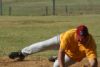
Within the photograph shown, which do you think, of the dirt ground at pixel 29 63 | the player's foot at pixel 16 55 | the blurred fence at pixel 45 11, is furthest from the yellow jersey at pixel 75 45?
the blurred fence at pixel 45 11

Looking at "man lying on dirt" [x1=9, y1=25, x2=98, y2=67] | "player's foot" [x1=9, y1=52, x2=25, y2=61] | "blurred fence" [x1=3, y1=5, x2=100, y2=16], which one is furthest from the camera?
"blurred fence" [x1=3, y1=5, x2=100, y2=16]

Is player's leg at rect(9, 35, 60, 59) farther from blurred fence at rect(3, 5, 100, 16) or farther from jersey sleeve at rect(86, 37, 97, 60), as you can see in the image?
blurred fence at rect(3, 5, 100, 16)

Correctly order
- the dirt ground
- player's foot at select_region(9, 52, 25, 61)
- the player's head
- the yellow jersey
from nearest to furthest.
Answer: the player's head → the yellow jersey → player's foot at select_region(9, 52, 25, 61) → the dirt ground

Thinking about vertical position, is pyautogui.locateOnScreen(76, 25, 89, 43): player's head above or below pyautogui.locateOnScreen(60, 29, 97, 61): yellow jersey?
above

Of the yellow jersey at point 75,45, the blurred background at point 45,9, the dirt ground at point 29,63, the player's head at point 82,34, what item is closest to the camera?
the player's head at point 82,34

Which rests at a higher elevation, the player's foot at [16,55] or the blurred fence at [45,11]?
the player's foot at [16,55]

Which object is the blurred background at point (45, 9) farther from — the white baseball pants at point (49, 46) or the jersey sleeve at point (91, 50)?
the jersey sleeve at point (91, 50)

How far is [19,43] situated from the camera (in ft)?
57.7

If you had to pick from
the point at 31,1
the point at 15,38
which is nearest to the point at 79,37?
the point at 15,38

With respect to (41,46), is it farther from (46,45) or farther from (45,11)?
(45,11)

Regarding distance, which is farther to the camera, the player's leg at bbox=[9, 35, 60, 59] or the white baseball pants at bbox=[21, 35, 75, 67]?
the player's leg at bbox=[9, 35, 60, 59]

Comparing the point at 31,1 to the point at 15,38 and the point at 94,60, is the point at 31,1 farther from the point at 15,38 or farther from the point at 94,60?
the point at 94,60

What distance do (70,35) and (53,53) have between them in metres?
6.39

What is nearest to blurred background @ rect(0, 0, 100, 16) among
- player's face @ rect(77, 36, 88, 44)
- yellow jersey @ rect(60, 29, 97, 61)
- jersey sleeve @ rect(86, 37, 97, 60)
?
yellow jersey @ rect(60, 29, 97, 61)
